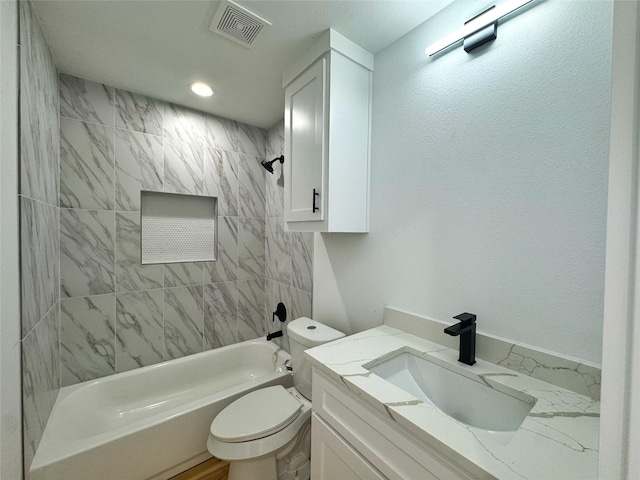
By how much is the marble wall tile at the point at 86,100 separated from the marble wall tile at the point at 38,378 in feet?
4.02

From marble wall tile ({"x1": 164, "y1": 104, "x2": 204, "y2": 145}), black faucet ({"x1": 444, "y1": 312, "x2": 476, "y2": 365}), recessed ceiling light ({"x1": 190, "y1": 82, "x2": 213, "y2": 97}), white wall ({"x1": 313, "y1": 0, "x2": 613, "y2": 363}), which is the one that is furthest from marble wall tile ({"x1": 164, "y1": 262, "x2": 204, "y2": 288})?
black faucet ({"x1": 444, "y1": 312, "x2": 476, "y2": 365})

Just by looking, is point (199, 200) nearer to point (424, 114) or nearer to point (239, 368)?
point (239, 368)

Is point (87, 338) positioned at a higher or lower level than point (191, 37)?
lower

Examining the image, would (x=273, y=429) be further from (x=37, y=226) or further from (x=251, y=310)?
(x=37, y=226)

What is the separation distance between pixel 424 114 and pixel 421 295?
32.2 inches

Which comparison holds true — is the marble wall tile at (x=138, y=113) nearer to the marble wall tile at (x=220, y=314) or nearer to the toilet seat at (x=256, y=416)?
the marble wall tile at (x=220, y=314)

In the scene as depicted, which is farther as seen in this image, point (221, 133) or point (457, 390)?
point (221, 133)

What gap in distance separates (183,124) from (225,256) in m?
1.12

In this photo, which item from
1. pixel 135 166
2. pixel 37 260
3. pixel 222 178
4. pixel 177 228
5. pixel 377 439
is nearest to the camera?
pixel 377 439

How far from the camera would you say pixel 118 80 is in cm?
162

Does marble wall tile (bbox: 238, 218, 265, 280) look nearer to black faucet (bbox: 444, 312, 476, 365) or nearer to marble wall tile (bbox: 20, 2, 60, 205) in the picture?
marble wall tile (bbox: 20, 2, 60, 205)

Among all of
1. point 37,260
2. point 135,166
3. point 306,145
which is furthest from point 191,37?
point 37,260

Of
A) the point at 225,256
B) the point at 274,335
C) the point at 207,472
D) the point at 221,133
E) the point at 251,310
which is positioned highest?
the point at 221,133

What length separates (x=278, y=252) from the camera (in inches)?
87.3
